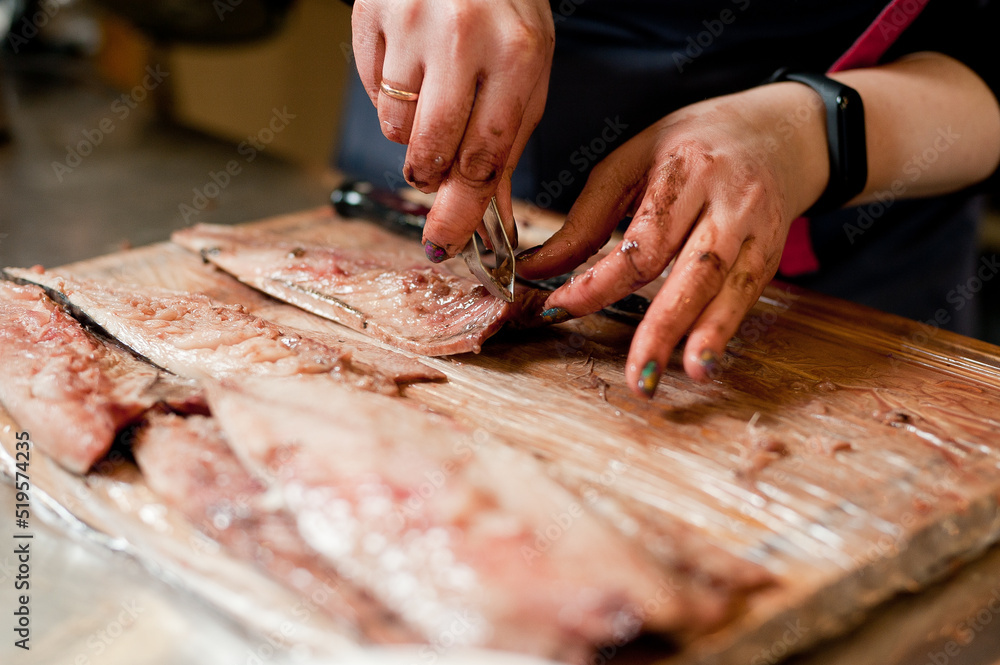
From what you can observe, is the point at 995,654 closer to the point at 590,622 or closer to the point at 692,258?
the point at 590,622

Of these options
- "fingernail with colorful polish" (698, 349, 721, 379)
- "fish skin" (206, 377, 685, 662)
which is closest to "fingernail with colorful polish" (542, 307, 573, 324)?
"fingernail with colorful polish" (698, 349, 721, 379)

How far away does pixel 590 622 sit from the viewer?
1048mm

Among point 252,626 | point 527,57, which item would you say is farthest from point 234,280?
point 252,626

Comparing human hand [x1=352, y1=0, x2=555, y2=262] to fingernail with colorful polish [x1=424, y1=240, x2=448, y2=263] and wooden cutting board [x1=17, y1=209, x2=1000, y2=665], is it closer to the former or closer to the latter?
fingernail with colorful polish [x1=424, y1=240, x2=448, y2=263]

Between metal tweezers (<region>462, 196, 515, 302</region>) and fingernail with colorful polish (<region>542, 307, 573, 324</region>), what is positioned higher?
metal tweezers (<region>462, 196, 515, 302</region>)

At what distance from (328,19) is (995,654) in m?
6.46

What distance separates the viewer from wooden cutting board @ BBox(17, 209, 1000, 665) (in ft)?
4.04

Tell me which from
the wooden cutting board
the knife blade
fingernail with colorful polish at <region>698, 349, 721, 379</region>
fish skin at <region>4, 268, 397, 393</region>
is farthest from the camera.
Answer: the knife blade

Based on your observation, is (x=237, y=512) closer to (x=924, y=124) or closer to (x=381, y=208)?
(x=381, y=208)

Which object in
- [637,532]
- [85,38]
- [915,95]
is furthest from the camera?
[85,38]

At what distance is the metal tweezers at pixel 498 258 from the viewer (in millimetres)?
1839

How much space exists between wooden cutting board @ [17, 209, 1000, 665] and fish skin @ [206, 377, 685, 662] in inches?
5.1

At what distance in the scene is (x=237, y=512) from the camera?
1.31m

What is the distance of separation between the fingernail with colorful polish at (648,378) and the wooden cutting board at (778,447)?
9 cm
